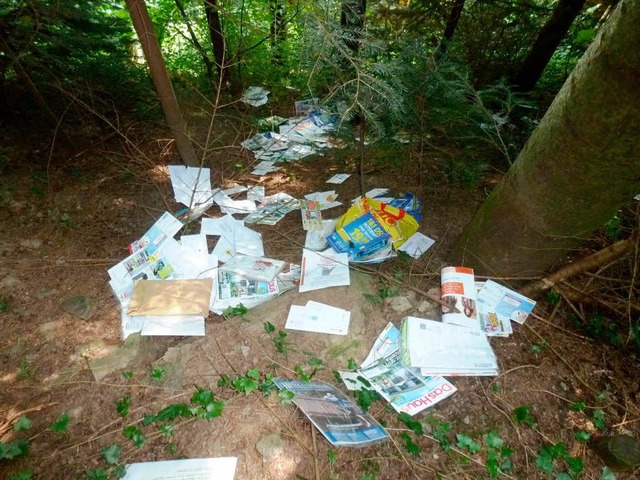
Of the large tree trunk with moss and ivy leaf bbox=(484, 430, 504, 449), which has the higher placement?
the large tree trunk with moss

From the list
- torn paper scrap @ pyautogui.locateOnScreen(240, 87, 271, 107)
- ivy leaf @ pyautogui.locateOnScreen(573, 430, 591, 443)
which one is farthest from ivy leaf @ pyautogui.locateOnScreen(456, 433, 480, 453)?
torn paper scrap @ pyautogui.locateOnScreen(240, 87, 271, 107)

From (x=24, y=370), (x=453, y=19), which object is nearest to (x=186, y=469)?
(x=24, y=370)

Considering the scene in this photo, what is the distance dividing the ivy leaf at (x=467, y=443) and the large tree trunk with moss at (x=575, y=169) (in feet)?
3.25

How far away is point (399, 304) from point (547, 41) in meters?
3.17

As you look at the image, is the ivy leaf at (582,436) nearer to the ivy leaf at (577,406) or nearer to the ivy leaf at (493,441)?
the ivy leaf at (577,406)

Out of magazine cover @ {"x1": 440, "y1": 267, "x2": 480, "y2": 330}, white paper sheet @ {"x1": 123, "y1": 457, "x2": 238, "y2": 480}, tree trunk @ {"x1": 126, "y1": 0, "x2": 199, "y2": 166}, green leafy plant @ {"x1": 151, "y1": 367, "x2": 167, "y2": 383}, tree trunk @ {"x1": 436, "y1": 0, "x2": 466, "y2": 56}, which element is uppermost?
tree trunk @ {"x1": 436, "y1": 0, "x2": 466, "y2": 56}

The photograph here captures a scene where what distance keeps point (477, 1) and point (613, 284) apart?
3018mm

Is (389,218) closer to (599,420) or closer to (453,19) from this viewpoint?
(599,420)

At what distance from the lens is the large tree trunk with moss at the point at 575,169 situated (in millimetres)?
1219

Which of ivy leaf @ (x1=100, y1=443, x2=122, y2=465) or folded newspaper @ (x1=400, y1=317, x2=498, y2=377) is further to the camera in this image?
folded newspaper @ (x1=400, y1=317, x2=498, y2=377)

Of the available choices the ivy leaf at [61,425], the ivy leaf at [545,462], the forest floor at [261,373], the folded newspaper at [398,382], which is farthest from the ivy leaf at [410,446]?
the ivy leaf at [61,425]

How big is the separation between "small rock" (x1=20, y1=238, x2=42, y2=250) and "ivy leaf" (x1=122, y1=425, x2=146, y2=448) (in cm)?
178

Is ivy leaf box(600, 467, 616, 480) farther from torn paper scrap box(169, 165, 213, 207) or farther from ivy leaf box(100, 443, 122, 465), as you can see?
torn paper scrap box(169, 165, 213, 207)

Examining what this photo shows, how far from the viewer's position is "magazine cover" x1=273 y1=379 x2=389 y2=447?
4.41 feet
